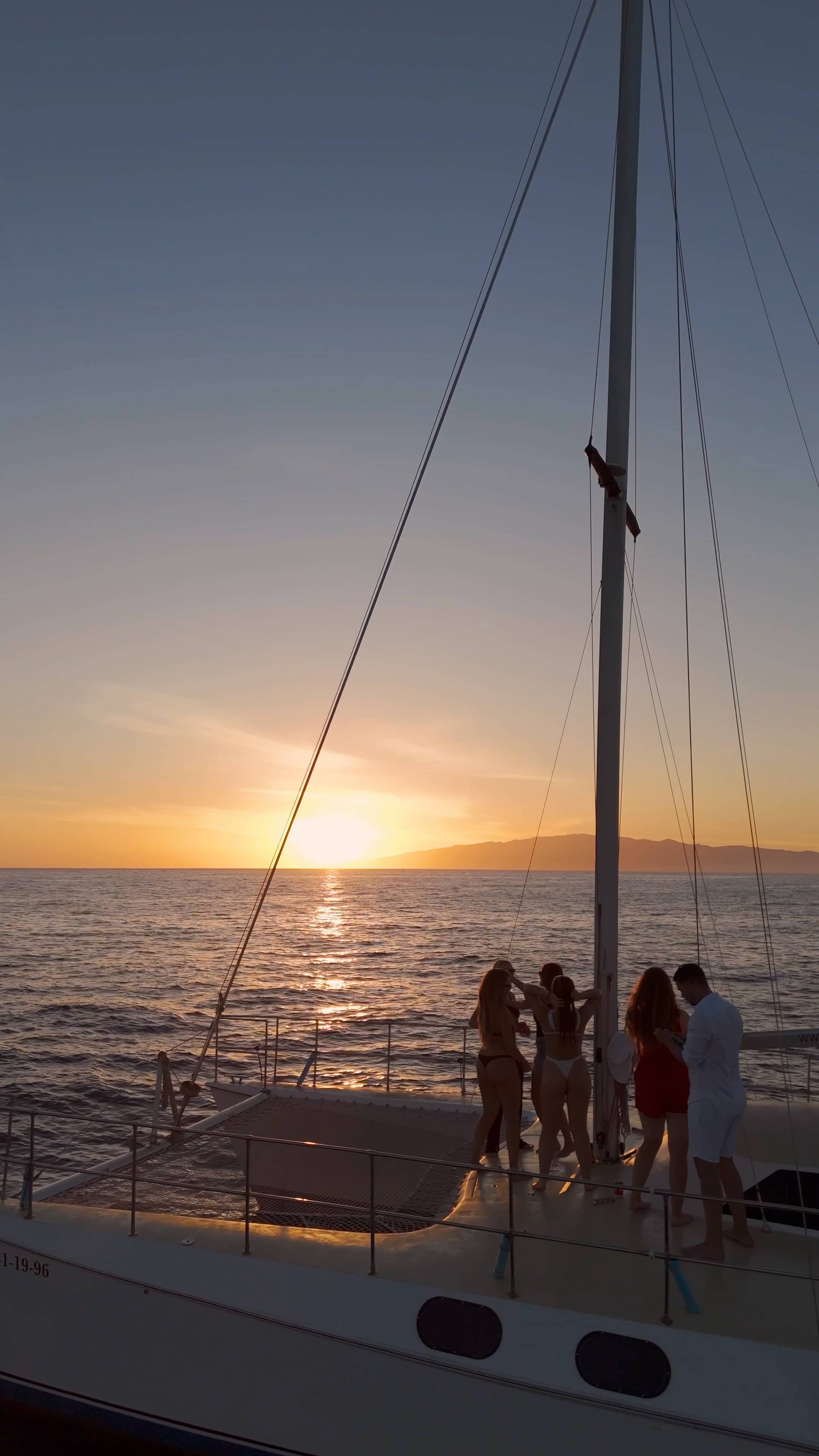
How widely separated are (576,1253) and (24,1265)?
12.1 ft

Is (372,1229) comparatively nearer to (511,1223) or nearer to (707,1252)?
(511,1223)

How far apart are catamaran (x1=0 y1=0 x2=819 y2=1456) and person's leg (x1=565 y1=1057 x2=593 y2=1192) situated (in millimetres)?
224

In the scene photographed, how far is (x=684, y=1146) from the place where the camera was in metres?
6.25

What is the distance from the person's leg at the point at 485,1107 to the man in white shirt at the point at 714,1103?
1.70m

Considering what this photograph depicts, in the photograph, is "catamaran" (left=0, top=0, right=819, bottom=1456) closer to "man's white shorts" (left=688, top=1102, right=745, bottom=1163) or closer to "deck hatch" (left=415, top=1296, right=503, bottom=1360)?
"deck hatch" (left=415, top=1296, right=503, bottom=1360)

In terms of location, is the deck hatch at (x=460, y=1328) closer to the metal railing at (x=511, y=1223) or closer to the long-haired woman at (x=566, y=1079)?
the metal railing at (x=511, y=1223)

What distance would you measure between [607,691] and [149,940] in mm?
54476

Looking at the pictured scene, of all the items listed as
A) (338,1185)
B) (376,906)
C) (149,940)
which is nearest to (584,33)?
(338,1185)

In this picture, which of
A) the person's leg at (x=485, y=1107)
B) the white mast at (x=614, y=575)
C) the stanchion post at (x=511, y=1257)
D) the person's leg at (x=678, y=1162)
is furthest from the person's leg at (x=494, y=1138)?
the stanchion post at (x=511, y=1257)

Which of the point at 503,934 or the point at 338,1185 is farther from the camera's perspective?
the point at 503,934

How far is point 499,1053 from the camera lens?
704cm

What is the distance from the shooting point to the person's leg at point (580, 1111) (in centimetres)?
682

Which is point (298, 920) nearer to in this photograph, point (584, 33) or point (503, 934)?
point (503, 934)

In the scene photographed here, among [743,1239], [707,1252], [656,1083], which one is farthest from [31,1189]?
[743,1239]
